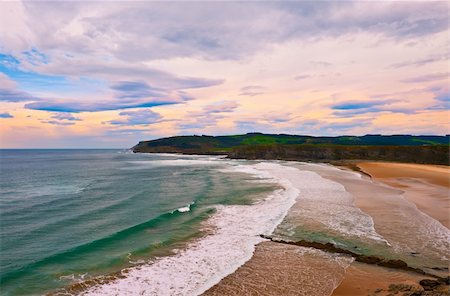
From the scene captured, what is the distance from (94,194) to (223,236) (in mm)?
20455

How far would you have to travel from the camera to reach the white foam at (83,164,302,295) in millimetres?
11750

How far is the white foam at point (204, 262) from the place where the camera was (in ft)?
38.5

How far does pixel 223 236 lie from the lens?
1800 centimetres

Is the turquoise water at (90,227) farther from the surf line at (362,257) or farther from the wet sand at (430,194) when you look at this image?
the wet sand at (430,194)

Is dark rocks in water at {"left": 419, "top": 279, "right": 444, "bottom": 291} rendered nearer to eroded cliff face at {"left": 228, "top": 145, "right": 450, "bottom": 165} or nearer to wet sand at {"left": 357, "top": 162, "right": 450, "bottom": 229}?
wet sand at {"left": 357, "top": 162, "right": 450, "bottom": 229}

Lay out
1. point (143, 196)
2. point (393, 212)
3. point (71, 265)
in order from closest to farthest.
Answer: point (71, 265) → point (393, 212) → point (143, 196)

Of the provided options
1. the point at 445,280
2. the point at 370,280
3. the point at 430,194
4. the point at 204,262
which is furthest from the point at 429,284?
the point at 430,194

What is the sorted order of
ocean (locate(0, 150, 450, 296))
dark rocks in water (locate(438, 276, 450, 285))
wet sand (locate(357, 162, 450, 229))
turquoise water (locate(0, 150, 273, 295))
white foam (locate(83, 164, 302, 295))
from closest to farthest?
1. dark rocks in water (locate(438, 276, 450, 285))
2. white foam (locate(83, 164, 302, 295))
3. ocean (locate(0, 150, 450, 296))
4. turquoise water (locate(0, 150, 273, 295))
5. wet sand (locate(357, 162, 450, 229))

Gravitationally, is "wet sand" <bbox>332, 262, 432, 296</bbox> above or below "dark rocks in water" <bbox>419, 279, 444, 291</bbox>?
below

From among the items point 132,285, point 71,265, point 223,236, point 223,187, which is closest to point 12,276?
point 71,265

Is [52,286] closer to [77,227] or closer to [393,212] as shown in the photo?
[77,227]

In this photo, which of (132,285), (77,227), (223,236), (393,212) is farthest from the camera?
(393,212)

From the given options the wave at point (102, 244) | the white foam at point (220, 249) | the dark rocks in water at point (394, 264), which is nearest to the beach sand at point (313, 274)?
the dark rocks in water at point (394, 264)

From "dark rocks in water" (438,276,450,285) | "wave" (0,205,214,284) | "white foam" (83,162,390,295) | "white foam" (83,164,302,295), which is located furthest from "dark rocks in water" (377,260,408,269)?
"wave" (0,205,214,284)
